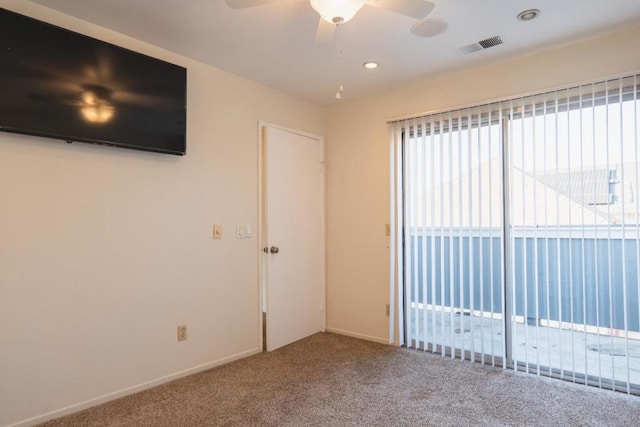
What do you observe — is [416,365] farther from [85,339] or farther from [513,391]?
[85,339]

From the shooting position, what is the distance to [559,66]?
2871mm

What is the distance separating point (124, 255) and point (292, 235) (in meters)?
1.63

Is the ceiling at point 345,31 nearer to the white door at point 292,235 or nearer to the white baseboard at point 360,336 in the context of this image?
the white door at point 292,235

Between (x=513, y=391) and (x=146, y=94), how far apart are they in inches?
129

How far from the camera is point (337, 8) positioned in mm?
1729

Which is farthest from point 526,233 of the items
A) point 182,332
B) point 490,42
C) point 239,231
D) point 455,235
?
point 182,332

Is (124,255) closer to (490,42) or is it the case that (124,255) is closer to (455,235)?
(455,235)

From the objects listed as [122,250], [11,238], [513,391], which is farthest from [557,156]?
[11,238]

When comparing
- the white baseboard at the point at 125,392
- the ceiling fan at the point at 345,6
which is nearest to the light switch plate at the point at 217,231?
the white baseboard at the point at 125,392

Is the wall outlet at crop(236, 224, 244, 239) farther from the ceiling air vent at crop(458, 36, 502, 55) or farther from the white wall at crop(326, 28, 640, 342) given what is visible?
the ceiling air vent at crop(458, 36, 502, 55)

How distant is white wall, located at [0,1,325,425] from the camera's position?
2.22m

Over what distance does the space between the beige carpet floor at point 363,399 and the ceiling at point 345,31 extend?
2487 millimetres

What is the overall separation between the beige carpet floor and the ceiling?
2487 millimetres

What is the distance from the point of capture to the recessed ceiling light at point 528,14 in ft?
7.77
